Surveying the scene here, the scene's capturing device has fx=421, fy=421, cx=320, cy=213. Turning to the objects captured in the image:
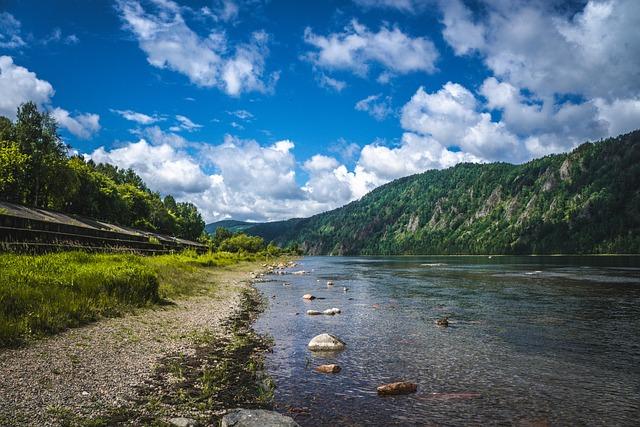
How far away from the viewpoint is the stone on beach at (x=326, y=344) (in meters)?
20.2

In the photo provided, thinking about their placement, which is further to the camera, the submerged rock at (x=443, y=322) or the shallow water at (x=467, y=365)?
the submerged rock at (x=443, y=322)

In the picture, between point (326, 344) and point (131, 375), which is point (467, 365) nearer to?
point (326, 344)

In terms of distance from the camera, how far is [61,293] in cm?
2039

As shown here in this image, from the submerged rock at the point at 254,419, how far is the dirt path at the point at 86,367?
3.21m

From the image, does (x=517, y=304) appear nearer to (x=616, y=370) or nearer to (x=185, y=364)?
(x=616, y=370)

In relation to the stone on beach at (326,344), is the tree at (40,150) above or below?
above

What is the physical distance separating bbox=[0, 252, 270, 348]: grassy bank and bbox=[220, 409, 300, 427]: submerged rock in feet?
30.5

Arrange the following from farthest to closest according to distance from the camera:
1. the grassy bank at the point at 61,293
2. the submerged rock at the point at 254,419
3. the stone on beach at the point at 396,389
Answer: the grassy bank at the point at 61,293, the stone on beach at the point at 396,389, the submerged rock at the point at 254,419

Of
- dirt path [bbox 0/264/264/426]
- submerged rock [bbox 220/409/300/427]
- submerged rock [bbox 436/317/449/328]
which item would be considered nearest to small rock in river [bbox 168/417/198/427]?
submerged rock [bbox 220/409/300/427]

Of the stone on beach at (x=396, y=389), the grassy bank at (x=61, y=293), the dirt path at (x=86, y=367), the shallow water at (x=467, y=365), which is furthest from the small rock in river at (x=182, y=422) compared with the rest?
the grassy bank at (x=61, y=293)

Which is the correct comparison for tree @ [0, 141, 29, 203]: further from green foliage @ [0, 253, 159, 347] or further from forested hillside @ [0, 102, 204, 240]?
green foliage @ [0, 253, 159, 347]

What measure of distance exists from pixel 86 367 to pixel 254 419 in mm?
7085

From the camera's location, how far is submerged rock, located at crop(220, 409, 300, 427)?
404 inches

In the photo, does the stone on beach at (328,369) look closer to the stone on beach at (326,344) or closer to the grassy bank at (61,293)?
the stone on beach at (326,344)
